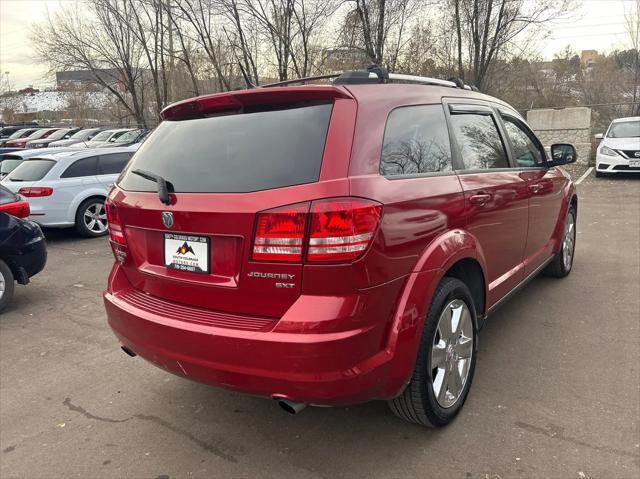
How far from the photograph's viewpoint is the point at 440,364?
2.68 meters

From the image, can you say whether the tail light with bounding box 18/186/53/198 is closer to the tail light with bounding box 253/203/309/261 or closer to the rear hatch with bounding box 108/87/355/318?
the rear hatch with bounding box 108/87/355/318

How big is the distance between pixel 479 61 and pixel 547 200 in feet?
51.6

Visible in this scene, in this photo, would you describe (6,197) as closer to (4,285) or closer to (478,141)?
(4,285)

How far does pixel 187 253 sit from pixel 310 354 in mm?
778

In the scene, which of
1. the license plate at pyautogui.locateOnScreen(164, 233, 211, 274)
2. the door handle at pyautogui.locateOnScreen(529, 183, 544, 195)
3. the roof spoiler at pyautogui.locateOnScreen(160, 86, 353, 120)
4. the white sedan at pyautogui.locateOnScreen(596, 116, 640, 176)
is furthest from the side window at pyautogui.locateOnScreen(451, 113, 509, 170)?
the white sedan at pyautogui.locateOnScreen(596, 116, 640, 176)

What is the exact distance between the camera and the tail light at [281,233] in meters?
2.09

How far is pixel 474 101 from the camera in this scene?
3.45 m

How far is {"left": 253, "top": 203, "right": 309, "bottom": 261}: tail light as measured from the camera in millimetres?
2088

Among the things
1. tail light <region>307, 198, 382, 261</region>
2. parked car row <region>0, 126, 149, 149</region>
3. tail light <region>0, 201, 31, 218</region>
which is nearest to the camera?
tail light <region>307, 198, 382, 261</region>

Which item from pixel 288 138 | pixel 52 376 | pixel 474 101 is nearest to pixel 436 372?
pixel 288 138

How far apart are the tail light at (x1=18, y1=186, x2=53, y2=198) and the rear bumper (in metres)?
6.97

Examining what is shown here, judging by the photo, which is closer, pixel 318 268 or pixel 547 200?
pixel 318 268

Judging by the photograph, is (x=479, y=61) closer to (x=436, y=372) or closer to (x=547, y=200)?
(x=547, y=200)

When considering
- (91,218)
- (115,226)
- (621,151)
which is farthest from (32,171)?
(621,151)
